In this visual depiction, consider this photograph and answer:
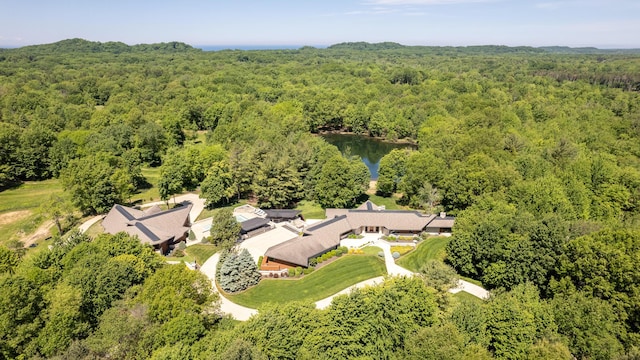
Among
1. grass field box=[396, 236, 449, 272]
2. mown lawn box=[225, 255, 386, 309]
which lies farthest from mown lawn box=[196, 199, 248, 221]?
grass field box=[396, 236, 449, 272]

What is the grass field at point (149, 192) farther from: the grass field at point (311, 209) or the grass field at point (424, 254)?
the grass field at point (424, 254)

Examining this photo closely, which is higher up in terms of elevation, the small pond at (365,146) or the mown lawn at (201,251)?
the small pond at (365,146)

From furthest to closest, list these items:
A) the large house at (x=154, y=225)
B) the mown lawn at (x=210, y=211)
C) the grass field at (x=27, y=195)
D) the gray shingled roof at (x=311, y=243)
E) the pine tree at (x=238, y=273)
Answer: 1. the grass field at (x=27, y=195)
2. the mown lawn at (x=210, y=211)
3. the large house at (x=154, y=225)
4. the gray shingled roof at (x=311, y=243)
5. the pine tree at (x=238, y=273)

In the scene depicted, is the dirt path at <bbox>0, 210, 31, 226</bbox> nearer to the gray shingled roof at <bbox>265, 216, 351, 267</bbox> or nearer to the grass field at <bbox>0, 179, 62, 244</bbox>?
the grass field at <bbox>0, 179, 62, 244</bbox>

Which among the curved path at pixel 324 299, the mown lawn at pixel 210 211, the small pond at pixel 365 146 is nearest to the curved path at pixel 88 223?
the mown lawn at pixel 210 211

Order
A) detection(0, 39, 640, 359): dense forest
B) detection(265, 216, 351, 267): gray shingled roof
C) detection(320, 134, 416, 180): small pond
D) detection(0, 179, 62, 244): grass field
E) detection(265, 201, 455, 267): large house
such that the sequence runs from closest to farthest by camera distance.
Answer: detection(0, 39, 640, 359): dense forest → detection(265, 216, 351, 267): gray shingled roof → detection(265, 201, 455, 267): large house → detection(0, 179, 62, 244): grass field → detection(320, 134, 416, 180): small pond

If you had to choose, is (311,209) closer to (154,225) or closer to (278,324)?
(154,225)
